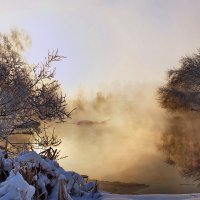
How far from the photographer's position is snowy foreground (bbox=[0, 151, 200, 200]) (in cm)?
604

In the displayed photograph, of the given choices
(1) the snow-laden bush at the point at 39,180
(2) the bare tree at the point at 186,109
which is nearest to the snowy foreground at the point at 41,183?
(1) the snow-laden bush at the point at 39,180

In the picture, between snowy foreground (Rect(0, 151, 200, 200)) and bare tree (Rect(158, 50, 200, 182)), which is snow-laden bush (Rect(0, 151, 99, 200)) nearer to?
snowy foreground (Rect(0, 151, 200, 200))

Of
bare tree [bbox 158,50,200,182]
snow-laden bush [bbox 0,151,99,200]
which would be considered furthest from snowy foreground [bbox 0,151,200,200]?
bare tree [bbox 158,50,200,182]

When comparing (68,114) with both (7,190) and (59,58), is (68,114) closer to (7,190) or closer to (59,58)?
(59,58)

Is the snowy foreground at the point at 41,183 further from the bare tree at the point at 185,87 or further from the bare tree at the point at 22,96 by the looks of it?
the bare tree at the point at 185,87

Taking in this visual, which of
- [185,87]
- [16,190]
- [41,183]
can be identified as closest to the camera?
[16,190]

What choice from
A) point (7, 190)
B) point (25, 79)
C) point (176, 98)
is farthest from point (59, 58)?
point (176, 98)

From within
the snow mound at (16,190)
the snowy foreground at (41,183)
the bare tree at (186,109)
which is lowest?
the snow mound at (16,190)

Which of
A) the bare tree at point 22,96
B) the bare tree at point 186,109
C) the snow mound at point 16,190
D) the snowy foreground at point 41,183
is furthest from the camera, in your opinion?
the bare tree at point 186,109

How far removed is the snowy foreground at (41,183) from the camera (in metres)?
6.04

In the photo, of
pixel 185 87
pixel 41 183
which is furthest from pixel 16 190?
pixel 185 87

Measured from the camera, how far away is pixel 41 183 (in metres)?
8.19

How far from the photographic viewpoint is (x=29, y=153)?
30.2ft

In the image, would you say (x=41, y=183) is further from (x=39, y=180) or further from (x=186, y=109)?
(x=186, y=109)
